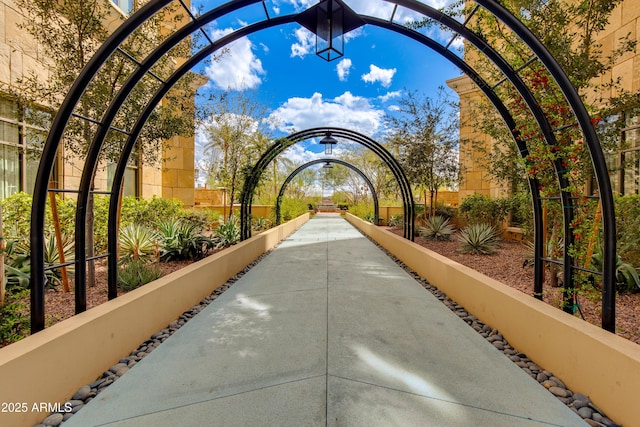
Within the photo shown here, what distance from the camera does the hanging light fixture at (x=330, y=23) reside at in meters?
3.52

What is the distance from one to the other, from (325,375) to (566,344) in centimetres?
188

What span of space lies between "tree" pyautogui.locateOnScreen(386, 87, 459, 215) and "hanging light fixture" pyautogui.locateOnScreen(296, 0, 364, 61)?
5.24 m

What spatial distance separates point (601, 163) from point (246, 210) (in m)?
6.91

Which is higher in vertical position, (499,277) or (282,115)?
(282,115)

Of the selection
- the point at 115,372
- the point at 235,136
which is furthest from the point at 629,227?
the point at 235,136

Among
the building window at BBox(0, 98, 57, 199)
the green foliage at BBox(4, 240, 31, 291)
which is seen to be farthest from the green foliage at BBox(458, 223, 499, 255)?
the building window at BBox(0, 98, 57, 199)

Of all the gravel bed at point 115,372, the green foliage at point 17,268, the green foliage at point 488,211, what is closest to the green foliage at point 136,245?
the green foliage at point 17,268

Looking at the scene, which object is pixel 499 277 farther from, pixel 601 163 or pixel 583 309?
pixel 601 163

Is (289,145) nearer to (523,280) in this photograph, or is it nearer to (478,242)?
(478,242)

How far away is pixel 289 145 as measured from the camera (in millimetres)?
8906

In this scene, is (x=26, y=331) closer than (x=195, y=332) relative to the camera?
Yes

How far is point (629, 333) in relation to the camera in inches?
106

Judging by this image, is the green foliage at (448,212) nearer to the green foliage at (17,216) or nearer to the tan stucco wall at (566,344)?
the tan stucco wall at (566,344)

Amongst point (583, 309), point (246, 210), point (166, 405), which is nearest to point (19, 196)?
point (246, 210)
